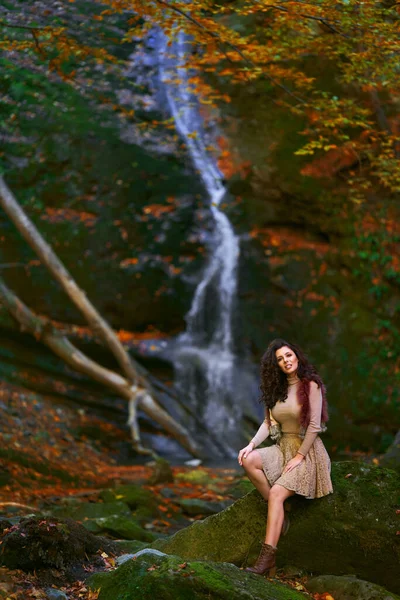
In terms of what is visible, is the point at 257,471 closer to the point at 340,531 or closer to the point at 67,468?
the point at 340,531

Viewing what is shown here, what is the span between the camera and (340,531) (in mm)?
4203

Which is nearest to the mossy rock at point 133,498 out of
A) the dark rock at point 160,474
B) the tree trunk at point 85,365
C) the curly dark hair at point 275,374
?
the dark rock at point 160,474

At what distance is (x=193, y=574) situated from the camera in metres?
3.24

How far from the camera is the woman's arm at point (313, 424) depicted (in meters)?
4.20

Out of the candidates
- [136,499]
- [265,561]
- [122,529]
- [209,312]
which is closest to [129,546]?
[122,529]

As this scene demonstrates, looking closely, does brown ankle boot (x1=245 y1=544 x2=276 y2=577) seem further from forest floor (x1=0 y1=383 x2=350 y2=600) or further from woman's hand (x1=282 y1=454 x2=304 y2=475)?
forest floor (x1=0 y1=383 x2=350 y2=600)

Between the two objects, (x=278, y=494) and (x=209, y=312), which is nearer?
(x=278, y=494)

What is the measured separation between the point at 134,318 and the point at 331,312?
3.83m

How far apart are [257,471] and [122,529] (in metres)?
2.30

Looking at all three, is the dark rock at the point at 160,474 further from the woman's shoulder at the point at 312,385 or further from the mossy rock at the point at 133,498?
the woman's shoulder at the point at 312,385

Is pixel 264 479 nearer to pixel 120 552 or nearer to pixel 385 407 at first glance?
pixel 120 552

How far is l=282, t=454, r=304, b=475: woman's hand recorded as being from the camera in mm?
4172

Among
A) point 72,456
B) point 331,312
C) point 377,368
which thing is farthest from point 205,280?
point 72,456

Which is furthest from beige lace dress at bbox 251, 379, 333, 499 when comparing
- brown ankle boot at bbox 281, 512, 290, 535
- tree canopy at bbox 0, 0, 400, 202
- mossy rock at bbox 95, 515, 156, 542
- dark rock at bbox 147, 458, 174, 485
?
dark rock at bbox 147, 458, 174, 485
